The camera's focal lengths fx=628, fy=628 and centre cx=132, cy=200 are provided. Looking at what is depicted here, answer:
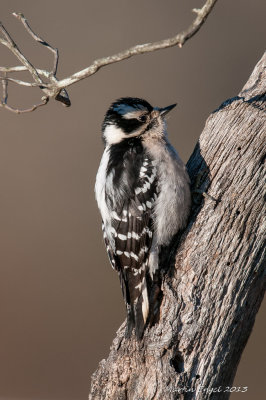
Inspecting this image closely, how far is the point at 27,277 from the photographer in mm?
7668

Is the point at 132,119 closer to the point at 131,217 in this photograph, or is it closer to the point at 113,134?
the point at 113,134

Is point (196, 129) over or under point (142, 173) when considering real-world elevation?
over

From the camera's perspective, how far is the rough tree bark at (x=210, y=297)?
11.2ft

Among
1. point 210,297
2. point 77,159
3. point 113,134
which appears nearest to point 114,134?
point 113,134

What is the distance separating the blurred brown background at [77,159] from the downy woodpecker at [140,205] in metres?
3.18

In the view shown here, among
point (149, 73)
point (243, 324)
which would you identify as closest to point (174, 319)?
point (243, 324)

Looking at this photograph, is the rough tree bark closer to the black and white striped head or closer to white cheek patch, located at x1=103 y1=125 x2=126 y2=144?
the black and white striped head

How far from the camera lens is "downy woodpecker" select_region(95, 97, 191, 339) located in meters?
3.88

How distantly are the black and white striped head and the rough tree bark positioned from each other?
705 millimetres

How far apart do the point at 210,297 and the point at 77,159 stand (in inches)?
189

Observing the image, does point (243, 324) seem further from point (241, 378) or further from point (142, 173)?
point (241, 378)

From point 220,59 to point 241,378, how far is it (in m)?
4.18

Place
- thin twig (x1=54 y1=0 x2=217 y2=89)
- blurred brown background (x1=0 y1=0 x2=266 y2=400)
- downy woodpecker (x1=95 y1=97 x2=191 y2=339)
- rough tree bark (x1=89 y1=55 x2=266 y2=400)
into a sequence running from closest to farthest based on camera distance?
thin twig (x1=54 y1=0 x2=217 y2=89) < rough tree bark (x1=89 y1=55 x2=266 y2=400) < downy woodpecker (x1=95 y1=97 x2=191 y2=339) < blurred brown background (x1=0 y1=0 x2=266 y2=400)

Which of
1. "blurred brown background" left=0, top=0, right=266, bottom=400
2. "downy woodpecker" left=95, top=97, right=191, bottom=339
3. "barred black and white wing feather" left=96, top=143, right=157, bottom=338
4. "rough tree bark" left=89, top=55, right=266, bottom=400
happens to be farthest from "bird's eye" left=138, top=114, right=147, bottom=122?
"blurred brown background" left=0, top=0, right=266, bottom=400
